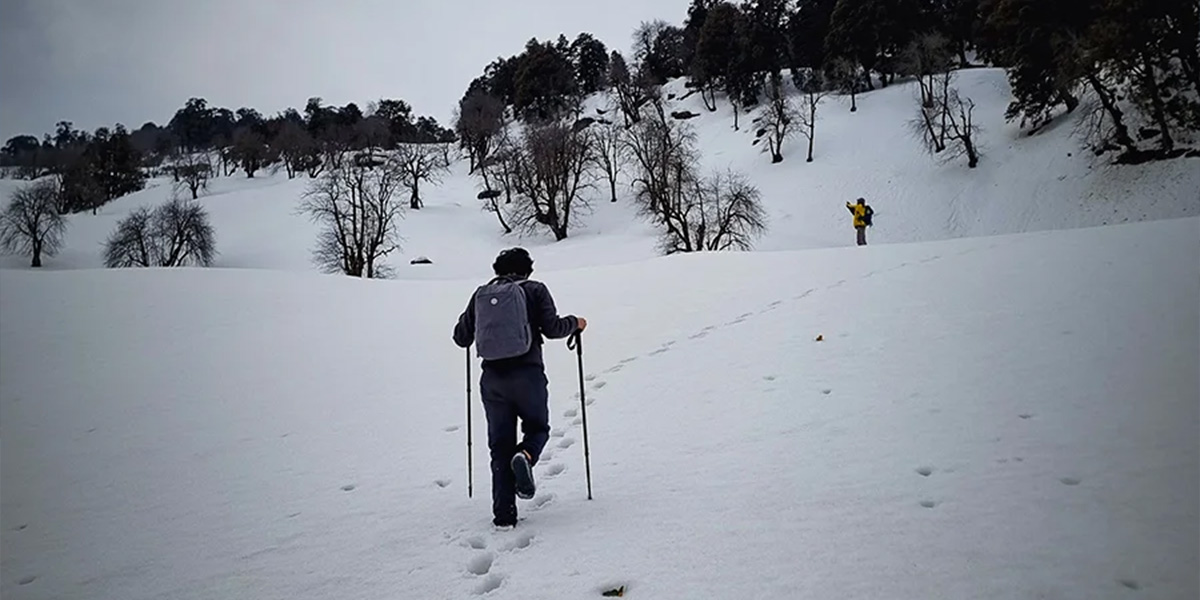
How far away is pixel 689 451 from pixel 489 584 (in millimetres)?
2340

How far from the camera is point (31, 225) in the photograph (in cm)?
3547

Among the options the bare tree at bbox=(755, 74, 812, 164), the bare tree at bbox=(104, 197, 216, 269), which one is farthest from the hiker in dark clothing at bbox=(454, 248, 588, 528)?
the bare tree at bbox=(104, 197, 216, 269)

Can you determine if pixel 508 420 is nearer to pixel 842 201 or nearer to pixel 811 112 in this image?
pixel 842 201

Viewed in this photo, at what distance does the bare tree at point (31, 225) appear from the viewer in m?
35.7

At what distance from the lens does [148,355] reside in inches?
404

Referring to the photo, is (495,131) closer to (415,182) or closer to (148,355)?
(415,182)

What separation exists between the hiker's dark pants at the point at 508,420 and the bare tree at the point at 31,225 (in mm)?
46802

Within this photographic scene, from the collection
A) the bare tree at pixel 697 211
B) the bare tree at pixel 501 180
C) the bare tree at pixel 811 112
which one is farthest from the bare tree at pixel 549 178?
the bare tree at pixel 811 112

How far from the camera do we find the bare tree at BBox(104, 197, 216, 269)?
128 ft

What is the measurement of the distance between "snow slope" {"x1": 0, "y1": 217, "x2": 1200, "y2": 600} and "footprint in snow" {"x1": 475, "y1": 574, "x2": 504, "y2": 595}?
0.07 feet

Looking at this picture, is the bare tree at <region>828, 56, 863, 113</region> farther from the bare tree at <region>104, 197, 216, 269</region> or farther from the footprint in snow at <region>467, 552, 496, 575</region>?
the footprint in snow at <region>467, 552, 496, 575</region>

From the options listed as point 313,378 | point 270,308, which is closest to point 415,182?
point 270,308

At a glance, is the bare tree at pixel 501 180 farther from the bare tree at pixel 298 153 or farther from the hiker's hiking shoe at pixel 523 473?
the hiker's hiking shoe at pixel 523 473

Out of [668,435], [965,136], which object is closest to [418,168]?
[965,136]
